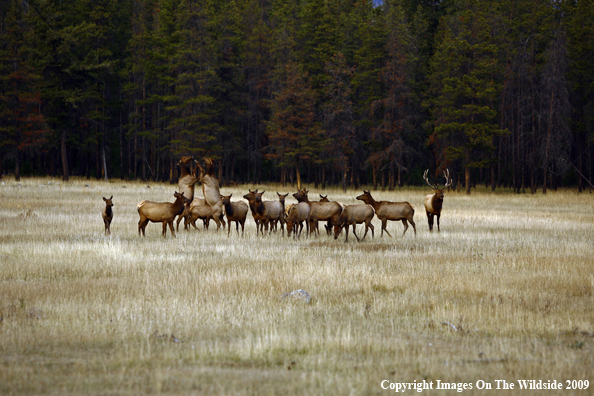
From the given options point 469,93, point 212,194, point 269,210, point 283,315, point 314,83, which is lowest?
point 283,315

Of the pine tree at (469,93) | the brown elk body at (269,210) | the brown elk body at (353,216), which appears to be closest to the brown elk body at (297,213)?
the brown elk body at (269,210)

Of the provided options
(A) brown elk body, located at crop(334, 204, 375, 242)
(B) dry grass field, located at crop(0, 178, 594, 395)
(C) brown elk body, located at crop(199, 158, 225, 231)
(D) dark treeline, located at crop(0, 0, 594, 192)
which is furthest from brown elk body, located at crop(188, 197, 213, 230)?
(D) dark treeline, located at crop(0, 0, 594, 192)

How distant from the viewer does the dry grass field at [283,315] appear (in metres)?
6.04

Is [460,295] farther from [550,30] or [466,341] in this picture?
[550,30]

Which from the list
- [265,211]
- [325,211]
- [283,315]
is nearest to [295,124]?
[265,211]

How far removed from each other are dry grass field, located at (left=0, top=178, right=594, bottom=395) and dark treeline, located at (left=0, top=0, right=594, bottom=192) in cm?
3770

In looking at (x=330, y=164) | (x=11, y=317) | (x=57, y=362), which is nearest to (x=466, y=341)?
(x=57, y=362)

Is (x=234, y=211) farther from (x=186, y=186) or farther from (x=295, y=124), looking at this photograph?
(x=295, y=124)

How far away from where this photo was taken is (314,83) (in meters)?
60.6

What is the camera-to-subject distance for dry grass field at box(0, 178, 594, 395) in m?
6.04

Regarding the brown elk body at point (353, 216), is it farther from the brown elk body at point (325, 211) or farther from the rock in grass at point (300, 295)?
the rock in grass at point (300, 295)

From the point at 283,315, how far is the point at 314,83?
53.9 m

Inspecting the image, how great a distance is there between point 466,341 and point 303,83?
171ft

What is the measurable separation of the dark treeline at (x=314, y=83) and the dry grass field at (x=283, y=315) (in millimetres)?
37696
